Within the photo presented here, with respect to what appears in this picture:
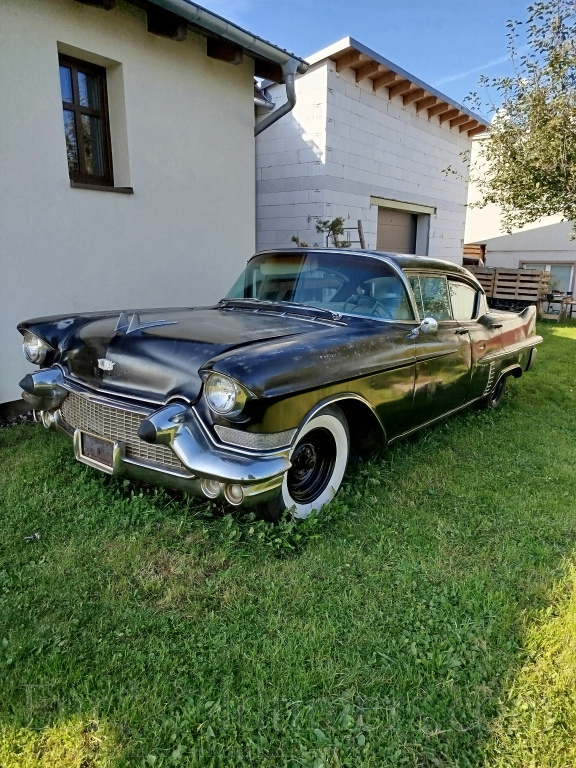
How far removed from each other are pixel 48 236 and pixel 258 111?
5.02 metres

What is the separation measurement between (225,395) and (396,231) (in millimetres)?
8777

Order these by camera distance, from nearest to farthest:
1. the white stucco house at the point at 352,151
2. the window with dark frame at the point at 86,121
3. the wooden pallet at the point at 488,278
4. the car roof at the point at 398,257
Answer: the car roof at the point at 398,257 → the window with dark frame at the point at 86,121 → the white stucco house at the point at 352,151 → the wooden pallet at the point at 488,278

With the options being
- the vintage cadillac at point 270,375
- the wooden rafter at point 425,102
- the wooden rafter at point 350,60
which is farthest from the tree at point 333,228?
the wooden rafter at point 425,102

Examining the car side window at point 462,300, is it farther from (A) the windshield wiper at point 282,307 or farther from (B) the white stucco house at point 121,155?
(B) the white stucco house at point 121,155

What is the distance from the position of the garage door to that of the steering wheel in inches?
250

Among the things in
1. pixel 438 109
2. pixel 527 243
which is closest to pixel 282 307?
pixel 438 109

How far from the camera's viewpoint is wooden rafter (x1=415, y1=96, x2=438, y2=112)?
9.59 meters

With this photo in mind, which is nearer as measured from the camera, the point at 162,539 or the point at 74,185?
the point at 162,539

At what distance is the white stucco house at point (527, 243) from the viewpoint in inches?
552

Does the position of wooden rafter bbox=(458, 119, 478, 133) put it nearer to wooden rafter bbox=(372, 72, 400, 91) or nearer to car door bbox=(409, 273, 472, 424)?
wooden rafter bbox=(372, 72, 400, 91)

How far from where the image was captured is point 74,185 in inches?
181

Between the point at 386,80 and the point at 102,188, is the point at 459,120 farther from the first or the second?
the point at 102,188

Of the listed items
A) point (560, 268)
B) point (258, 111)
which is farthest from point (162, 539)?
point (560, 268)

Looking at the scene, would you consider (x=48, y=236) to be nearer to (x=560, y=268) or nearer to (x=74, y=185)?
(x=74, y=185)
